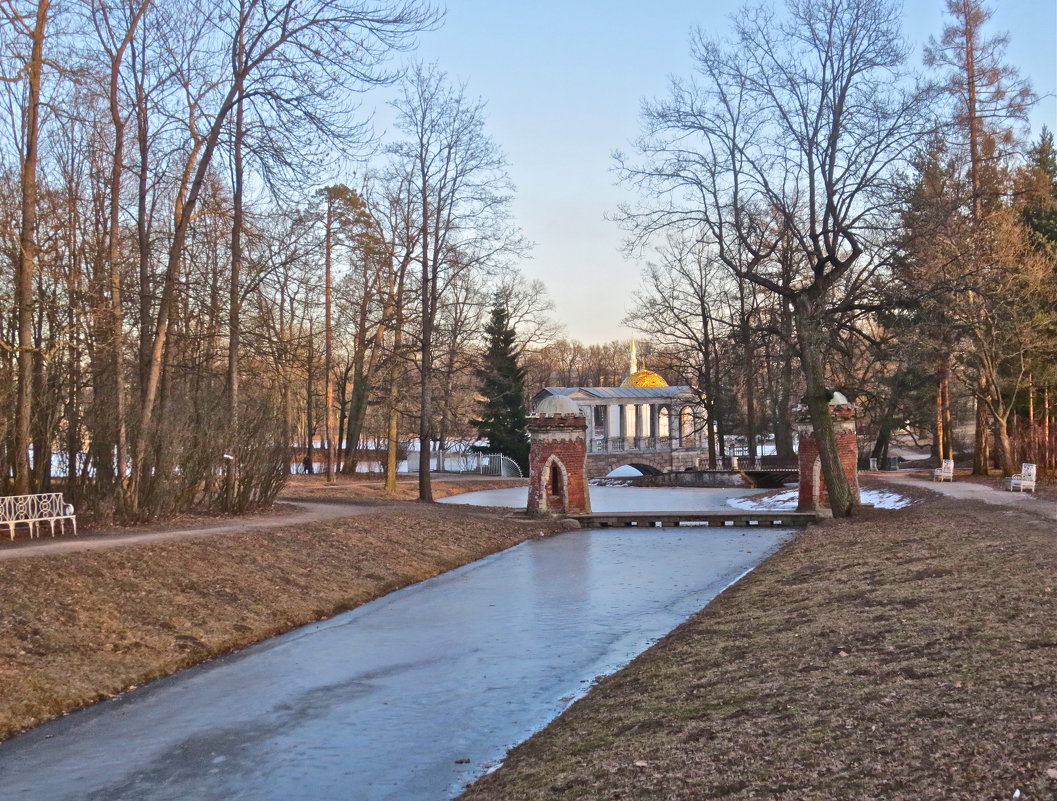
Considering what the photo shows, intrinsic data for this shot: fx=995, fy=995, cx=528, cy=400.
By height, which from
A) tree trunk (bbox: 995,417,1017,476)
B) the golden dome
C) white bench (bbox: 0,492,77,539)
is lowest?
white bench (bbox: 0,492,77,539)

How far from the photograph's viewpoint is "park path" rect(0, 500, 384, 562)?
1305cm

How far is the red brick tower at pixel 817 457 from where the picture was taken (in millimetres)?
25906

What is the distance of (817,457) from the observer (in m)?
26.3

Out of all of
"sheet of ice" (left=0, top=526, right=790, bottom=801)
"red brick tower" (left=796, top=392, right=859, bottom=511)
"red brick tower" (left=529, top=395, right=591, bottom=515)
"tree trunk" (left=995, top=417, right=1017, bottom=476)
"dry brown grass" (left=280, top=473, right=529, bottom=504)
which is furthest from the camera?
"tree trunk" (left=995, top=417, right=1017, bottom=476)

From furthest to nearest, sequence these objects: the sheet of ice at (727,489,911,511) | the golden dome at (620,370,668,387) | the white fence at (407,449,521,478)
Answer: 1. the golden dome at (620,370,668,387)
2. the white fence at (407,449,521,478)
3. the sheet of ice at (727,489,911,511)

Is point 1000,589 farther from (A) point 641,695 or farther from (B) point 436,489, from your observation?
(B) point 436,489

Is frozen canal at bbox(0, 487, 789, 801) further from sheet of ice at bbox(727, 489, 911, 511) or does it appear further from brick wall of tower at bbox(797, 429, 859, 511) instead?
sheet of ice at bbox(727, 489, 911, 511)

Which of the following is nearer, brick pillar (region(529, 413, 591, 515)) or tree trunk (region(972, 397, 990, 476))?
brick pillar (region(529, 413, 591, 515))

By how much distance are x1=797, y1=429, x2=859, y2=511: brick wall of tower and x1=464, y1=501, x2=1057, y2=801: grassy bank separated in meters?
14.3

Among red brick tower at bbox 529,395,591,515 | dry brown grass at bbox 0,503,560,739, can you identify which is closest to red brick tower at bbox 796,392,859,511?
red brick tower at bbox 529,395,591,515

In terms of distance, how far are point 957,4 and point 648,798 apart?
33.2 meters

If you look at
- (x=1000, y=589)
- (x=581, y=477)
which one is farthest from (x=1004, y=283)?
(x=1000, y=589)

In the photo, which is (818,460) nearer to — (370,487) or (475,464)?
(370,487)

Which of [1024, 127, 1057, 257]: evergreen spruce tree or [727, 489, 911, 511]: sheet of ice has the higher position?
[1024, 127, 1057, 257]: evergreen spruce tree
